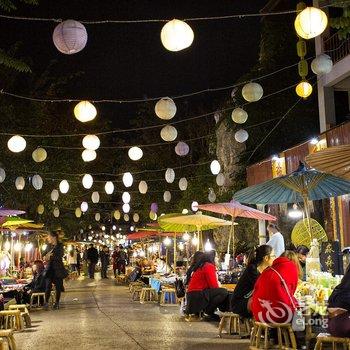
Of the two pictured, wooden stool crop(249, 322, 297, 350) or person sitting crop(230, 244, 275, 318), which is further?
person sitting crop(230, 244, 275, 318)

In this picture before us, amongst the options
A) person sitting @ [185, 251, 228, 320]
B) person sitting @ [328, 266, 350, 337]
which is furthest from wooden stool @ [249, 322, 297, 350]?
person sitting @ [185, 251, 228, 320]

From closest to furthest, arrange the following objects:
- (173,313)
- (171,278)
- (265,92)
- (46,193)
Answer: (173,313) → (171,278) → (265,92) → (46,193)

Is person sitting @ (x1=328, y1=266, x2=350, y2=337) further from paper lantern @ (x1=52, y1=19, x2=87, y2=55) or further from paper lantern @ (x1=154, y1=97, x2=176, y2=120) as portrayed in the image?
paper lantern @ (x1=154, y1=97, x2=176, y2=120)

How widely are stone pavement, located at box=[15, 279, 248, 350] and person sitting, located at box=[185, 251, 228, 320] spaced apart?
0.39 metres

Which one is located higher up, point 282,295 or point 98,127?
point 98,127

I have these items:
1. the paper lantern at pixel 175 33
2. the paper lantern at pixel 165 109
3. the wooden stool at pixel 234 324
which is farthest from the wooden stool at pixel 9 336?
the paper lantern at pixel 165 109

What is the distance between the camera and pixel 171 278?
17.6m

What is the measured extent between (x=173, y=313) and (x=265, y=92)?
12.9 meters

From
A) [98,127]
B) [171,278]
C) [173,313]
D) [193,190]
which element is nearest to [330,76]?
[171,278]

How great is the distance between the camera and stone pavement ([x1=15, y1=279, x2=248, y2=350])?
9852 mm

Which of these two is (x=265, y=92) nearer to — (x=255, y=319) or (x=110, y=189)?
(x=110, y=189)

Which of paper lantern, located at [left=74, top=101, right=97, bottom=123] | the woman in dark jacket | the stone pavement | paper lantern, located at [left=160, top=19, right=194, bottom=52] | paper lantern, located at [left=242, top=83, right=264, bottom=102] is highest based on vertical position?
paper lantern, located at [left=242, top=83, right=264, bottom=102]

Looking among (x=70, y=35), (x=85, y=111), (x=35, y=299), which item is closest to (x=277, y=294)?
(x=70, y=35)

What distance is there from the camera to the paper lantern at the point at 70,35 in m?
9.67
